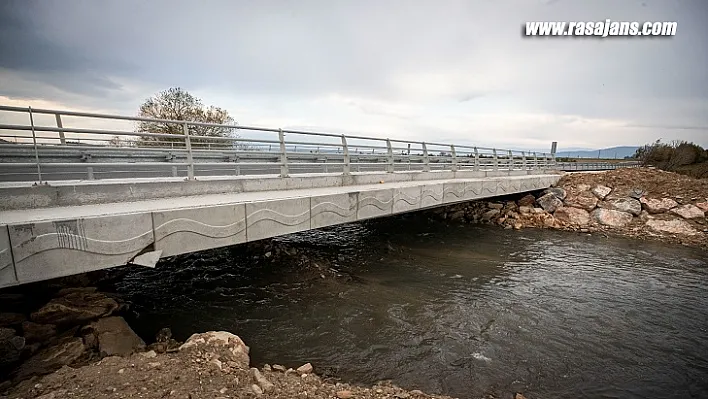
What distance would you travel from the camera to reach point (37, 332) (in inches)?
203

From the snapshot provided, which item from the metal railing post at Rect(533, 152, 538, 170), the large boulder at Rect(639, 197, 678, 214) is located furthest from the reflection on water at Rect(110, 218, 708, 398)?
the metal railing post at Rect(533, 152, 538, 170)

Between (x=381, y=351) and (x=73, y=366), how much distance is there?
14.9 ft

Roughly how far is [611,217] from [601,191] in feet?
7.09

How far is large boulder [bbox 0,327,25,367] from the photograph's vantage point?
4523 millimetres

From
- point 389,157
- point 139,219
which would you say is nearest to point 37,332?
point 139,219

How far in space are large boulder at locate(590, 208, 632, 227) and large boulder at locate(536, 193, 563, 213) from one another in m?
1.73

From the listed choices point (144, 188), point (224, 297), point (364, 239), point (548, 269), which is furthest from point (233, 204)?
point (548, 269)

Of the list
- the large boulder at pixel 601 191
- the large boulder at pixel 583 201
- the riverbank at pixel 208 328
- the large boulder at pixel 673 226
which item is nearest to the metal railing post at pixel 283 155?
the riverbank at pixel 208 328

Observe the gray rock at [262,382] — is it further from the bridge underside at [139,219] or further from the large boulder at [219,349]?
the bridge underside at [139,219]

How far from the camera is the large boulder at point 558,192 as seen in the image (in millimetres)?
19109

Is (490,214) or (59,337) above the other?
(59,337)

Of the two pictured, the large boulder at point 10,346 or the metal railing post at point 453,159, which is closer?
the large boulder at point 10,346

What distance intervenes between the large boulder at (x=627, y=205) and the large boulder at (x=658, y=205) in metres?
0.30

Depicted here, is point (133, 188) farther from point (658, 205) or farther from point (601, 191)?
point (658, 205)
